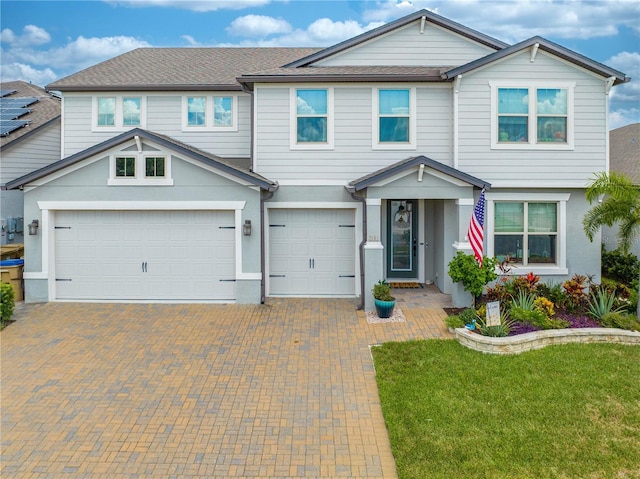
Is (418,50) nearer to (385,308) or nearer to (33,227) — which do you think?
(385,308)

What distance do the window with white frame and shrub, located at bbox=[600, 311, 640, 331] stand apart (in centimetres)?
296

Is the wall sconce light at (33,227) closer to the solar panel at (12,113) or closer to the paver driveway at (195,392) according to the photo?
the paver driveway at (195,392)

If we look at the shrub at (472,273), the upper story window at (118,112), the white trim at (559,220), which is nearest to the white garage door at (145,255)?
the upper story window at (118,112)

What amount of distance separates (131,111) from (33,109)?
5448 millimetres

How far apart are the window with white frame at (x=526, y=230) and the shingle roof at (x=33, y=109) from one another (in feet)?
46.4

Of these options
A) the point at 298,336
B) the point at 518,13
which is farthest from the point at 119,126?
the point at 518,13

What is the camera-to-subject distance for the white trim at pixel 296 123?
13.0 m

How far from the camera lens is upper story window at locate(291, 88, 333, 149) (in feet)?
42.9

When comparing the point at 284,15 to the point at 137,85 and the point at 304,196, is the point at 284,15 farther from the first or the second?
the point at 304,196

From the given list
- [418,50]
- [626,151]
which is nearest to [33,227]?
[418,50]

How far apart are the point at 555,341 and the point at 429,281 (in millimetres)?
5111

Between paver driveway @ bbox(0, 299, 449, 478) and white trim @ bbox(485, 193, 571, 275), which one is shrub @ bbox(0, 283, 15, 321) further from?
white trim @ bbox(485, 193, 571, 275)

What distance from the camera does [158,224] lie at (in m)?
12.6

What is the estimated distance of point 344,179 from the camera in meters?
13.2
